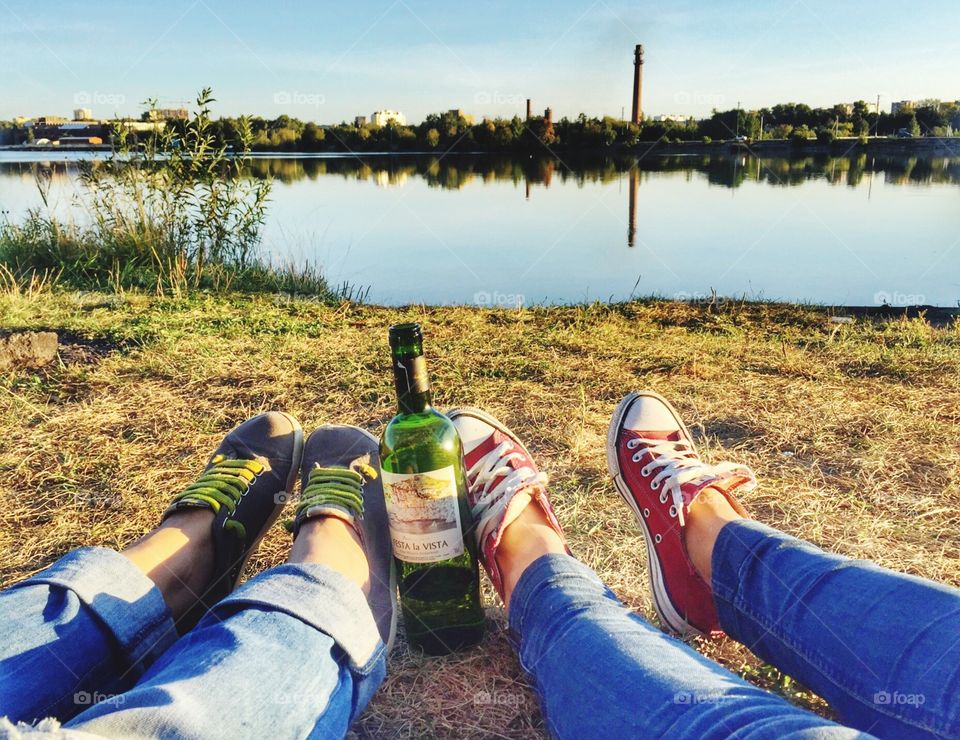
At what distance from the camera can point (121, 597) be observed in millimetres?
1190

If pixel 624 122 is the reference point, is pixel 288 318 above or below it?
below

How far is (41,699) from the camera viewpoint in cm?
102

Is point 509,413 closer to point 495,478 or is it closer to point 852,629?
point 495,478

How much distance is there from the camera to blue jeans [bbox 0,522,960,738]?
0.89 m

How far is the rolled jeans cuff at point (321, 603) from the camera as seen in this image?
1.08 meters

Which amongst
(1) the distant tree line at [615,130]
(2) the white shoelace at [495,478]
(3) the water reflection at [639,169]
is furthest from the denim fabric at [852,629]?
(1) the distant tree line at [615,130]

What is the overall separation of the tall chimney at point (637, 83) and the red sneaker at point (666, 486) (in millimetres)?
36596

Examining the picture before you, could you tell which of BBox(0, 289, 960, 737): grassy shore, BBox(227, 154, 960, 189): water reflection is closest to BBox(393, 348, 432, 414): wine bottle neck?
BBox(0, 289, 960, 737): grassy shore

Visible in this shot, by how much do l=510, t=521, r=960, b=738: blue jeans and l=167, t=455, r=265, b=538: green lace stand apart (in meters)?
0.76

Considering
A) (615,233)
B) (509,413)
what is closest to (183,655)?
(509,413)

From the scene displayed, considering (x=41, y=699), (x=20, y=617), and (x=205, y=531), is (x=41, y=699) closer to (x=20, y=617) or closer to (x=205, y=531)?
(x=20, y=617)

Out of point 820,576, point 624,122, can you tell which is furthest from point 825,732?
point 624,122

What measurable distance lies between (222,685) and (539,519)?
2.69 ft

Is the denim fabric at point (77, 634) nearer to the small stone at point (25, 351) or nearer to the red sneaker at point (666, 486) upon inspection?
the red sneaker at point (666, 486)
